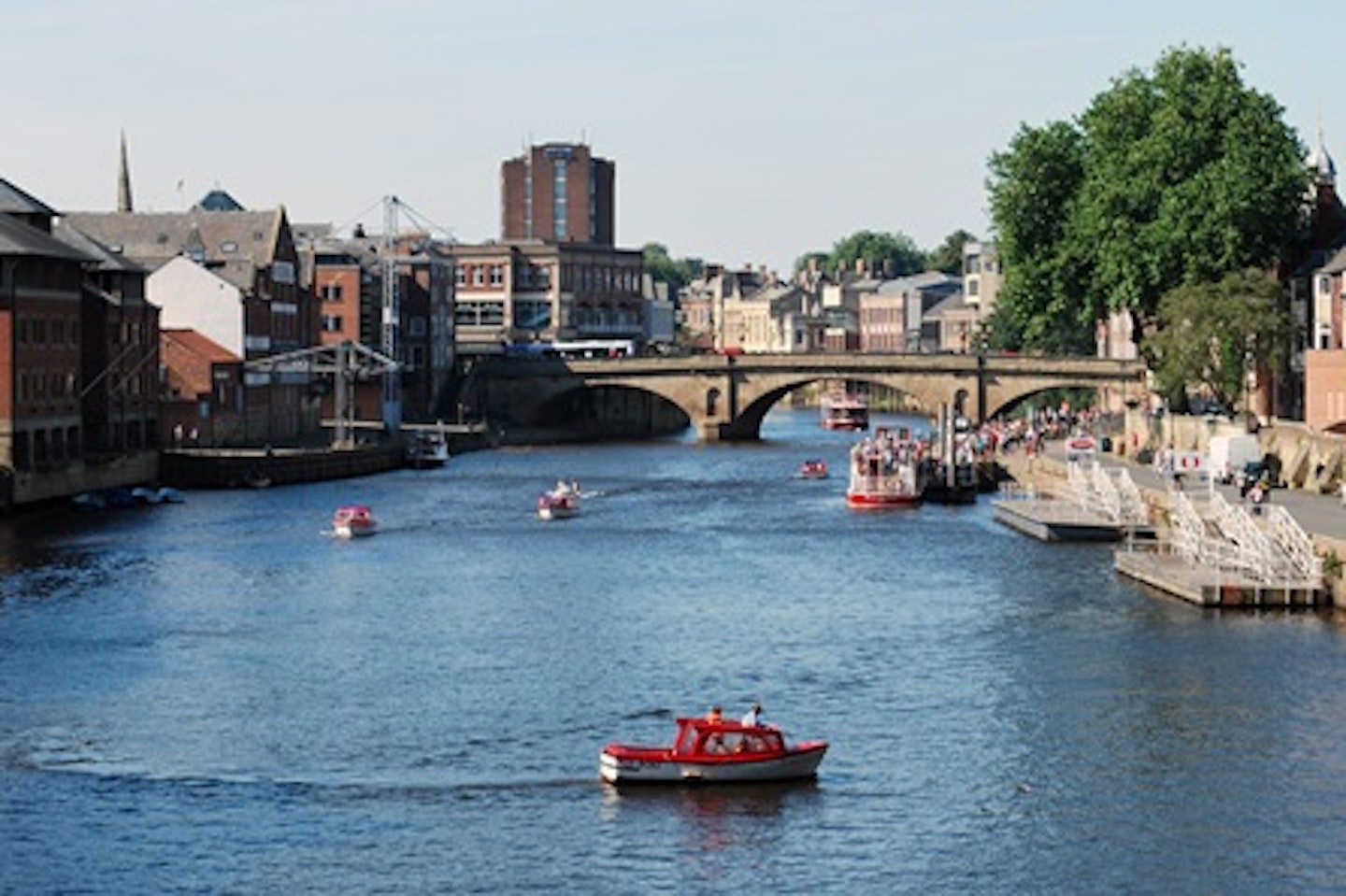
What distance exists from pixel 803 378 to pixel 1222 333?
209ft

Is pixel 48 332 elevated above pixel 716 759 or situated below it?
above

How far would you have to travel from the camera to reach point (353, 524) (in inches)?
4306

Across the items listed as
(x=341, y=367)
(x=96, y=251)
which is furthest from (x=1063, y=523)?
(x=341, y=367)

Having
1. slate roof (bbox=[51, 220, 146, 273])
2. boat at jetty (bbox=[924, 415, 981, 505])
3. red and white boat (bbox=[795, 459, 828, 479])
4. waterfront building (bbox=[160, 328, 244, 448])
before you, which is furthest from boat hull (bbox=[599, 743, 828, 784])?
waterfront building (bbox=[160, 328, 244, 448])

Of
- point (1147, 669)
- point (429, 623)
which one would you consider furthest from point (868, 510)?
point (1147, 669)

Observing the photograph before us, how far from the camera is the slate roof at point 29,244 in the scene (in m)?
116

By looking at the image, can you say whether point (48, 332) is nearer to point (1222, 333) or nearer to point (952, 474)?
point (952, 474)

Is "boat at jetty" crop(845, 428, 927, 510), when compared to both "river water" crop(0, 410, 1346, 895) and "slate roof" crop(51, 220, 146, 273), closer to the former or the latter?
"river water" crop(0, 410, 1346, 895)

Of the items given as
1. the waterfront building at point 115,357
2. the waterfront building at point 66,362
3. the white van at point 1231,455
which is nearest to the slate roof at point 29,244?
the waterfront building at point 66,362

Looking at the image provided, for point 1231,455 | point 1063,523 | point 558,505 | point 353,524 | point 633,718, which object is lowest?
point 633,718

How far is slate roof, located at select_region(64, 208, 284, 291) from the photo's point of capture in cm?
16712

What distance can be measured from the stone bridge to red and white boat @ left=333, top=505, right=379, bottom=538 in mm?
72399

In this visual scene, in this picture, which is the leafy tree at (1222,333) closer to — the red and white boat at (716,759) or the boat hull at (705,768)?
the red and white boat at (716,759)

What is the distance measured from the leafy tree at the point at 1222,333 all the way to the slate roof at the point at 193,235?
2251 inches
